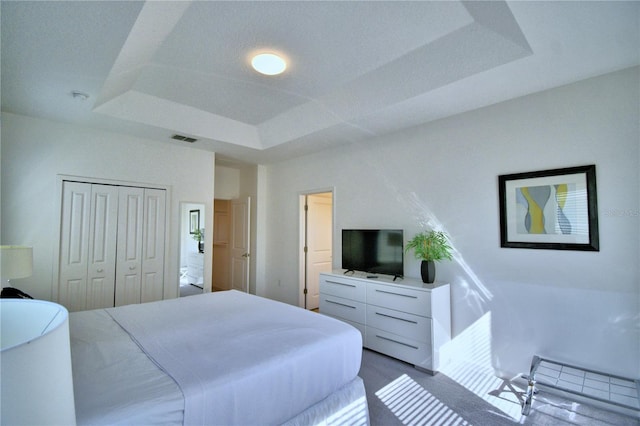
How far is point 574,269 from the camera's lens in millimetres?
2539

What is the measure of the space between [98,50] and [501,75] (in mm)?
3123

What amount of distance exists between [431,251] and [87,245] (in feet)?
13.4

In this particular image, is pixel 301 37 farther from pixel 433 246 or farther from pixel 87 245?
pixel 87 245

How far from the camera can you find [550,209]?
105 inches

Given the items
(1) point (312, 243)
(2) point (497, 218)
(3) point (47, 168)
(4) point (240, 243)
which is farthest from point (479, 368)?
(3) point (47, 168)

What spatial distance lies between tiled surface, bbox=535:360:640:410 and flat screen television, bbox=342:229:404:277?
59.5 inches

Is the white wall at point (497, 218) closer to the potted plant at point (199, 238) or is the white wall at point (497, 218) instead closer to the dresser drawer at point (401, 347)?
the dresser drawer at point (401, 347)

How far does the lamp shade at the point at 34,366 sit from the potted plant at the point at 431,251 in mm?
3047

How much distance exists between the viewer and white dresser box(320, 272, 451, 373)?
298 centimetres

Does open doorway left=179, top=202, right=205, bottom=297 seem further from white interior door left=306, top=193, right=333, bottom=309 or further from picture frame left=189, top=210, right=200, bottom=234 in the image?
white interior door left=306, top=193, right=333, bottom=309

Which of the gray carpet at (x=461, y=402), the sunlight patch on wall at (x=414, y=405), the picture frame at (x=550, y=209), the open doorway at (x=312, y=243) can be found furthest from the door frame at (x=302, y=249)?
the picture frame at (x=550, y=209)

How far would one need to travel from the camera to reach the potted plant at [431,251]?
3190 mm

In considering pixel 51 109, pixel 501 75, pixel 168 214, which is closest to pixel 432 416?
pixel 501 75

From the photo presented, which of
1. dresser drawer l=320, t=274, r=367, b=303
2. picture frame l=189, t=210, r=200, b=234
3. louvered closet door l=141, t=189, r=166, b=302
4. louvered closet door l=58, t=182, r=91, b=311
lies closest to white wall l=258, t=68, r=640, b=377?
dresser drawer l=320, t=274, r=367, b=303
